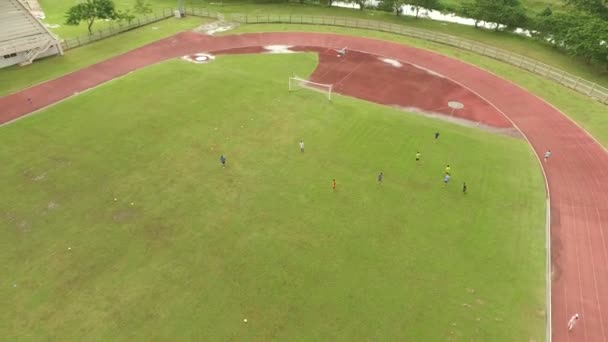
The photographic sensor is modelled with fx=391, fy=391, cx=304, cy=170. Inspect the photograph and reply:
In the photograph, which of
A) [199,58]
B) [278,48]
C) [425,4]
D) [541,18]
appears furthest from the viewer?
[425,4]

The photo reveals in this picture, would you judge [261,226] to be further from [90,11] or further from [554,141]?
[90,11]

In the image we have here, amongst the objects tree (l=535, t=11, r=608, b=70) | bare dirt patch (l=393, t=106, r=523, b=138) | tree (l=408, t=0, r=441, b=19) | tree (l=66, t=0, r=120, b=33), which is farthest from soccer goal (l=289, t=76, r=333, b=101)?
tree (l=535, t=11, r=608, b=70)

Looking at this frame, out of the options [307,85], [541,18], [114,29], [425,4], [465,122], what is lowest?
[465,122]

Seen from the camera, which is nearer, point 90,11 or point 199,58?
point 199,58

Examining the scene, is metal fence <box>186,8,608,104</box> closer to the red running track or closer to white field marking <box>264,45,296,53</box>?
the red running track

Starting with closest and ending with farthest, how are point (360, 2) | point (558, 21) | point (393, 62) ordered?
point (393, 62), point (558, 21), point (360, 2)

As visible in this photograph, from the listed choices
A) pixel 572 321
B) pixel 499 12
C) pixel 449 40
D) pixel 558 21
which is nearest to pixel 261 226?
pixel 572 321

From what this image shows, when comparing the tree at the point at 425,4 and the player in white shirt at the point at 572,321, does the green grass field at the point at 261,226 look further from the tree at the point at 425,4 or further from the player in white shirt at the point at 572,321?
the tree at the point at 425,4

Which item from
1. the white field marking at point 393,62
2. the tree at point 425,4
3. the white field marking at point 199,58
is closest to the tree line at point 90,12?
the white field marking at point 199,58
